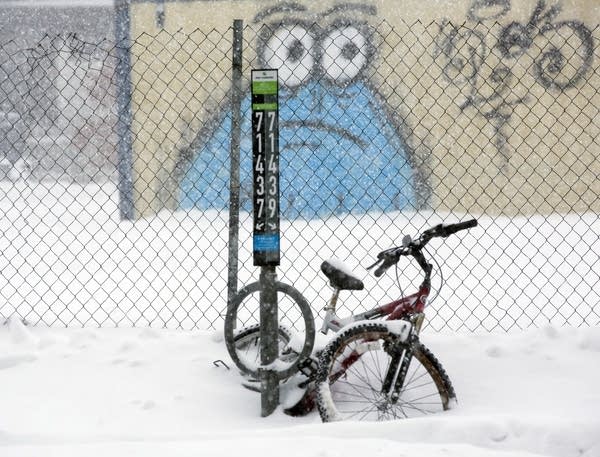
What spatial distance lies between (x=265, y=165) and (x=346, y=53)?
21.8ft

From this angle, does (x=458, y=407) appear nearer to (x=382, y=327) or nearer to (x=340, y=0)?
(x=382, y=327)

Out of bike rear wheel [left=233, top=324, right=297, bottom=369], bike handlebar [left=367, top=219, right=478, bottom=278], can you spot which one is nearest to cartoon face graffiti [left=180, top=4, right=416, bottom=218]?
bike rear wheel [left=233, top=324, right=297, bottom=369]

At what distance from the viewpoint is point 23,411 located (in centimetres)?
321

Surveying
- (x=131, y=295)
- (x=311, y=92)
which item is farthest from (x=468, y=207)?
(x=131, y=295)

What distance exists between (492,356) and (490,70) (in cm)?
638

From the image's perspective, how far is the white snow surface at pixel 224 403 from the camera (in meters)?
2.77

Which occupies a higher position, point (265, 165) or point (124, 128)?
point (124, 128)

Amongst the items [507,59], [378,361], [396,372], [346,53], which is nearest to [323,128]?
[346,53]

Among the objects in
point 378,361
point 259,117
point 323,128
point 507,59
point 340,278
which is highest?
point 507,59

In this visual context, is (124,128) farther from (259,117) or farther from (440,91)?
(259,117)

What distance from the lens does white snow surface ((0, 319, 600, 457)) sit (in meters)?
2.77

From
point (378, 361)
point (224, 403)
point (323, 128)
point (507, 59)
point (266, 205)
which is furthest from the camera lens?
point (323, 128)

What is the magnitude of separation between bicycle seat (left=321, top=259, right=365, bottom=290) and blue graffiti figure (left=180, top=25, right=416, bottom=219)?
19.7ft

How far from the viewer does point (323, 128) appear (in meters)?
9.48
